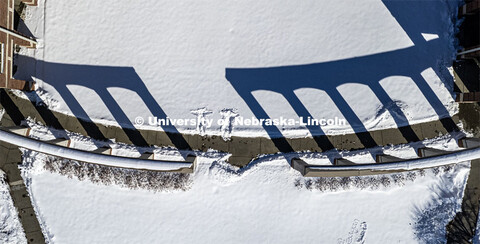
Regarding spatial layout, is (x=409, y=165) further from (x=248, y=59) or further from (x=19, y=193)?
(x=19, y=193)

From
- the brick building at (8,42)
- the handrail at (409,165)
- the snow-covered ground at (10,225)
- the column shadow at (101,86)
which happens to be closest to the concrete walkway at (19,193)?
the snow-covered ground at (10,225)

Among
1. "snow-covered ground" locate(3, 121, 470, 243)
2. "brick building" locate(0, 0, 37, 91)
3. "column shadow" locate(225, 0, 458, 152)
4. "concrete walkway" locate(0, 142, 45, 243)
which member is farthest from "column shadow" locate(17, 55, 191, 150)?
"column shadow" locate(225, 0, 458, 152)

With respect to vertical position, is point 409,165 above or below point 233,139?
above

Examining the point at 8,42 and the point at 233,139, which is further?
the point at 233,139

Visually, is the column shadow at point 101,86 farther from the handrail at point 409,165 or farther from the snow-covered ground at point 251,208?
the handrail at point 409,165

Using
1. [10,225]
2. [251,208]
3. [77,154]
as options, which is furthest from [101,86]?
[251,208]

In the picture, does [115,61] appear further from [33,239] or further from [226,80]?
[33,239]

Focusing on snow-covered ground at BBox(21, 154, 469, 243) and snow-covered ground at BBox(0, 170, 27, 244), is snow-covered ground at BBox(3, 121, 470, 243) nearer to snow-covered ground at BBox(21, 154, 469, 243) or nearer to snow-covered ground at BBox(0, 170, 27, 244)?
snow-covered ground at BBox(21, 154, 469, 243)
